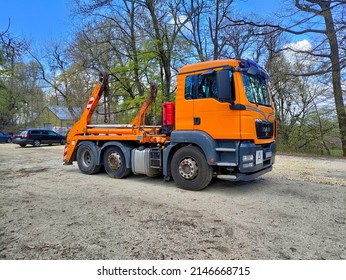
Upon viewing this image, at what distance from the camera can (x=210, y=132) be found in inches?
214

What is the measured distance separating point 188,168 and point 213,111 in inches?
54.5

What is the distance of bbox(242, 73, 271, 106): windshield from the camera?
5316 millimetres

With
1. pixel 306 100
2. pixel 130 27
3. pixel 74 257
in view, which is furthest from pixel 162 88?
pixel 74 257

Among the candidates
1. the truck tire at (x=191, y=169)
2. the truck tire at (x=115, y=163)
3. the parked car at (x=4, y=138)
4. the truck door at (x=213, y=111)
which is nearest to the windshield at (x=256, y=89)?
the truck door at (x=213, y=111)

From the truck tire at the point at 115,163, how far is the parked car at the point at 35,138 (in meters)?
15.1

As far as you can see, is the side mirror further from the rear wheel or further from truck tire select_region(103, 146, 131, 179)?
the rear wheel

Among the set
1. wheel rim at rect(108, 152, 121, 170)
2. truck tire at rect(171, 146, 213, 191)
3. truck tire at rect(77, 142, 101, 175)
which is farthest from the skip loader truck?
truck tire at rect(77, 142, 101, 175)

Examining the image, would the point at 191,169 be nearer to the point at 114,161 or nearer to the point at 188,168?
the point at 188,168

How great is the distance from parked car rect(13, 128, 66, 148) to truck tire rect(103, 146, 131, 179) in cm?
1514

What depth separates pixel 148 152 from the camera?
6559 millimetres

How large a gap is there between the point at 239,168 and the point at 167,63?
1262cm

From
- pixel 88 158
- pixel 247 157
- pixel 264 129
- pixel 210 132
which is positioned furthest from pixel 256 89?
pixel 88 158

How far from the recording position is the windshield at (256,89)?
5.32 meters

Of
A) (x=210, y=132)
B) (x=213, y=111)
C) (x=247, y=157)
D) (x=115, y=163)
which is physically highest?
(x=213, y=111)
